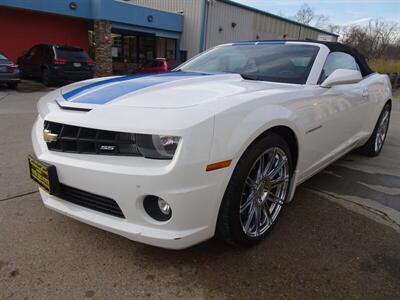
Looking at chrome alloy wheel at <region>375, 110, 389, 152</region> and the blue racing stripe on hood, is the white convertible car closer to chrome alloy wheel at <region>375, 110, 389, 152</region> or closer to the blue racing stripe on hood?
the blue racing stripe on hood

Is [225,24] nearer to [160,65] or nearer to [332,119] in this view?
[160,65]

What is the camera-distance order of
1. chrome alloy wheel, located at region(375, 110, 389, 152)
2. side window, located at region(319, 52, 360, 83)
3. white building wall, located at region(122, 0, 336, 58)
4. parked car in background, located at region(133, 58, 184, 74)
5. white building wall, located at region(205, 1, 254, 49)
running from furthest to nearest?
white building wall, located at region(205, 1, 254, 49) < white building wall, located at region(122, 0, 336, 58) < parked car in background, located at region(133, 58, 184, 74) < chrome alloy wheel, located at region(375, 110, 389, 152) < side window, located at region(319, 52, 360, 83)

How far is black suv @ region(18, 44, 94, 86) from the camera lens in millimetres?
12461

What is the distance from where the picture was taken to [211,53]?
3832 mm

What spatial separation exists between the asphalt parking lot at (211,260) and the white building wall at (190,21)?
1856 centimetres

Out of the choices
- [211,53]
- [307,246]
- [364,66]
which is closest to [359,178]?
[364,66]

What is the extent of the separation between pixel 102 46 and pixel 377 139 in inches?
599

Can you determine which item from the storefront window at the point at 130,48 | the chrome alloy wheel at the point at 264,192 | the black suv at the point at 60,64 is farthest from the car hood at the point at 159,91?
the storefront window at the point at 130,48

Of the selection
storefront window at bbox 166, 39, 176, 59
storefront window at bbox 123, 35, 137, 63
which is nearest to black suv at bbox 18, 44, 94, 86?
storefront window at bbox 123, 35, 137, 63

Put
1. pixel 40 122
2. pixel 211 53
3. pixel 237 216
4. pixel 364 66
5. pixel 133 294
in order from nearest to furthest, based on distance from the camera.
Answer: pixel 133 294 < pixel 237 216 < pixel 40 122 < pixel 211 53 < pixel 364 66

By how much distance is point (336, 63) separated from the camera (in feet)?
11.3

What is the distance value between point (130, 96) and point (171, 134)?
0.53 meters

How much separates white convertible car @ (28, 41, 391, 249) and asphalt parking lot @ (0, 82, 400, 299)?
0.23m

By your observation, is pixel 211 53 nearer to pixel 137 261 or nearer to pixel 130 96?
pixel 130 96
